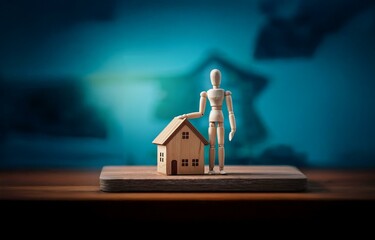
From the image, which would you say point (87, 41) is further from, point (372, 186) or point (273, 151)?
point (372, 186)

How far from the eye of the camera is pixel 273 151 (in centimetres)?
208

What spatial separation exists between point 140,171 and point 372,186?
601 millimetres

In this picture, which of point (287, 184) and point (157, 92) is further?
point (157, 92)

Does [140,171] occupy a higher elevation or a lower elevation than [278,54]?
lower

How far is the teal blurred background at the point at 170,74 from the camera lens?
2043 mm

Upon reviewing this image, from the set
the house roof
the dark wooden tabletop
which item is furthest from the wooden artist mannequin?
the dark wooden tabletop

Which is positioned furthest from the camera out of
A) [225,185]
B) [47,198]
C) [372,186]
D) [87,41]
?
[87,41]

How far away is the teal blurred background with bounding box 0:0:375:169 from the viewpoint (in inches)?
80.4

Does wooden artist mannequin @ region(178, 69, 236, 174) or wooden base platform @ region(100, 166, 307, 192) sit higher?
wooden artist mannequin @ region(178, 69, 236, 174)

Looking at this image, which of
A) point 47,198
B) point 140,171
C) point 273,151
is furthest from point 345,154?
point 47,198

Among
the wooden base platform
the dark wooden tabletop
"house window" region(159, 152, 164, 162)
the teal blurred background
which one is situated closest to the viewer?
the dark wooden tabletop

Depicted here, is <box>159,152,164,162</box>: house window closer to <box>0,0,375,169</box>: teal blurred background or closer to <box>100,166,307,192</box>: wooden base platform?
<box>100,166,307,192</box>: wooden base platform
